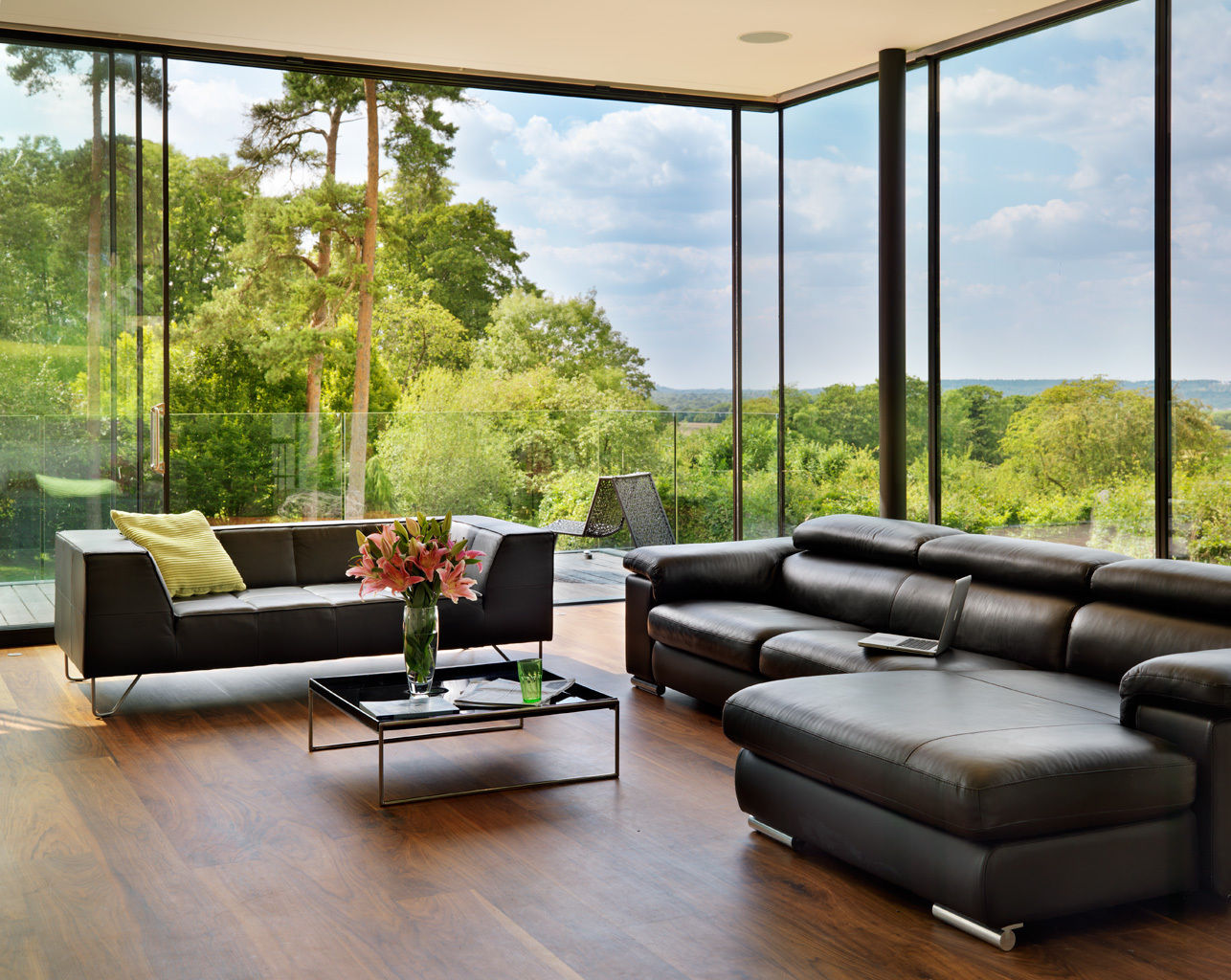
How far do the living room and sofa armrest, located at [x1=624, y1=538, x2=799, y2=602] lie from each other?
446 mm

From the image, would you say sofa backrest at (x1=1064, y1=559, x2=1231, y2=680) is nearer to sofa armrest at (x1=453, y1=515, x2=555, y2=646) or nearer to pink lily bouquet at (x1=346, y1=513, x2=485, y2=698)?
pink lily bouquet at (x1=346, y1=513, x2=485, y2=698)

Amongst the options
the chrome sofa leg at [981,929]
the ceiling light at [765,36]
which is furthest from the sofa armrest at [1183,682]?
the ceiling light at [765,36]

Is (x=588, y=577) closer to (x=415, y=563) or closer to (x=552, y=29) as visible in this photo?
(x=552, y=29)

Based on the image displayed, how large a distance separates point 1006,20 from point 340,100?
6.07m

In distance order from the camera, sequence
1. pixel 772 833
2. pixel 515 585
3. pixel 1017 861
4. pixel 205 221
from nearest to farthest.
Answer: pixel 1017 861 < pixel 772 833 < pixel 515 585 < pixel 205 221

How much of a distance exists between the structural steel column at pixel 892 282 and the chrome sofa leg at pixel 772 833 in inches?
126

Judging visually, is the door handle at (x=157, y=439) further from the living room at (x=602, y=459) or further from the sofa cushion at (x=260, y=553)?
the sofa cushion at (x=260, y=553)

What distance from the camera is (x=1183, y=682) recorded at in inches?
112

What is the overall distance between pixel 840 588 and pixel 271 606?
86.9 inches

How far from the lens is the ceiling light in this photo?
6.05 meters

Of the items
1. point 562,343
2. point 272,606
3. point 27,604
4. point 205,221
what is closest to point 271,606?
point 272,606

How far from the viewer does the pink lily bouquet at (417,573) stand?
3.86 m

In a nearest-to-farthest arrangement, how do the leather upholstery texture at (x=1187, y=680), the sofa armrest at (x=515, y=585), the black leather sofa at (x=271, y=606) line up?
1. the leather upholstery texture at (x=1187, y=680)
2. the black leather sofa at (x=271, y=606)
3. the sofa armrest at (x=515, y=585)

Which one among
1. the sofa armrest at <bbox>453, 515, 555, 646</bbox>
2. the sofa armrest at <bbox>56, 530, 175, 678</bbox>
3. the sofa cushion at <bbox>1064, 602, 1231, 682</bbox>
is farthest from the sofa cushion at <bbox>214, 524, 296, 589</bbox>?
the sofa cushion at <bbox>1064, 602, 1231, 682</bbox>
